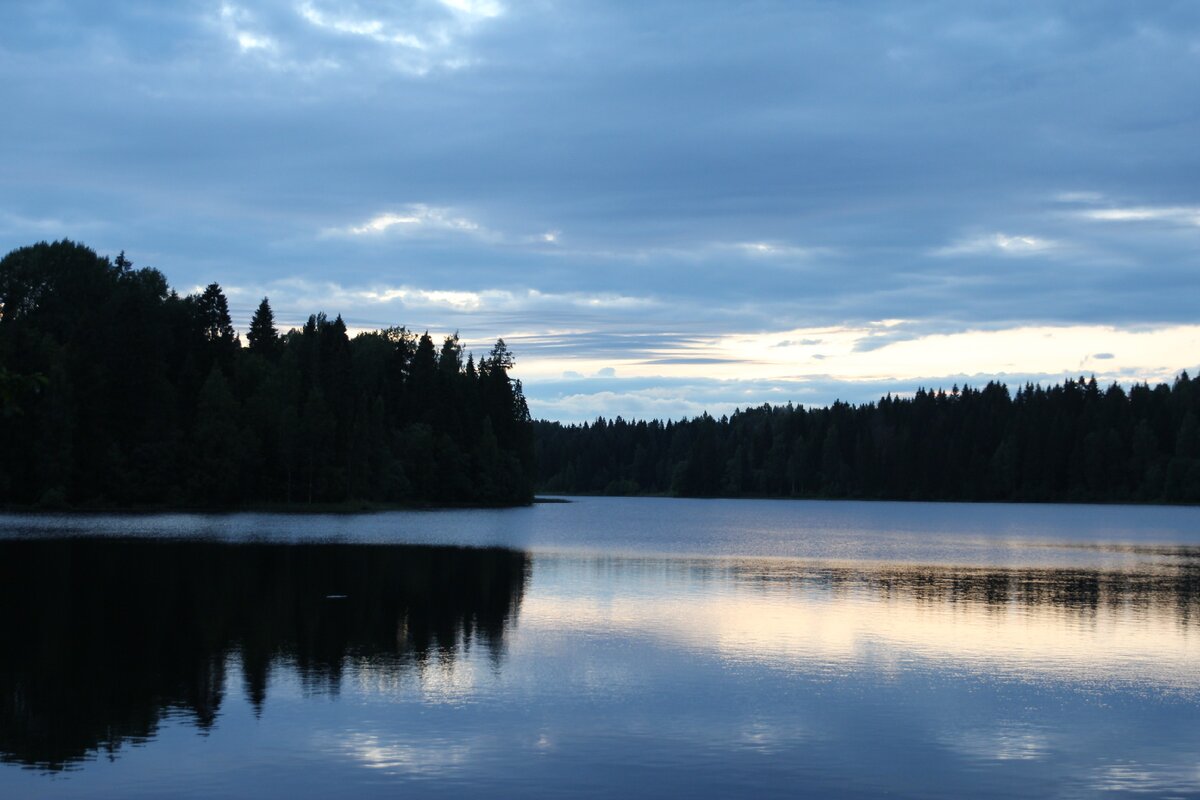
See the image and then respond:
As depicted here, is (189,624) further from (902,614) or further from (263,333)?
(263,333)

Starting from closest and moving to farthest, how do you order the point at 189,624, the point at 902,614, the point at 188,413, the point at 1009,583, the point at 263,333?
the point at 189,624
the point at 902,614
the point at 1009,583
the point at 188,413
the point at 263,333

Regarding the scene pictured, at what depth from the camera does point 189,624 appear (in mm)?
39906

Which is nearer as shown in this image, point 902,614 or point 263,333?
point 902,614

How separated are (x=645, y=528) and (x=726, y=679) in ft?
299

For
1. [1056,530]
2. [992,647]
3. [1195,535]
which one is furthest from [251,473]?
[992,647]

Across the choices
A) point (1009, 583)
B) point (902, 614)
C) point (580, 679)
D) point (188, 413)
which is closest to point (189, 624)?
point (580, 679)

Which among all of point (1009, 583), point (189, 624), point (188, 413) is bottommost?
point (1009, 583)

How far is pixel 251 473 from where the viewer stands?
13575cm

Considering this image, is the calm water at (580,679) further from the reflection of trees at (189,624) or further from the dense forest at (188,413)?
the dense forest at (188,413)

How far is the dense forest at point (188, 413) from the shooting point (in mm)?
122562

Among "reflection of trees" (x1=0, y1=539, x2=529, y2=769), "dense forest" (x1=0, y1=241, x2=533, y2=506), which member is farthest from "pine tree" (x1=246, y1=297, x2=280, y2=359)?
"reflection of trees" (x1=0, y1=539, x2=529, y2=769)

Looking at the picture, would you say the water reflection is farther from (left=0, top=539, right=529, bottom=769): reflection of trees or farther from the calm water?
(left=0, top=539, right=529, bottom=769): reflection of trees

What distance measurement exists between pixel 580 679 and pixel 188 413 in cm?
11648

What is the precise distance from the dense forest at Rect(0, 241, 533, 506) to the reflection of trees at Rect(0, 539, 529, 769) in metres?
58.2
